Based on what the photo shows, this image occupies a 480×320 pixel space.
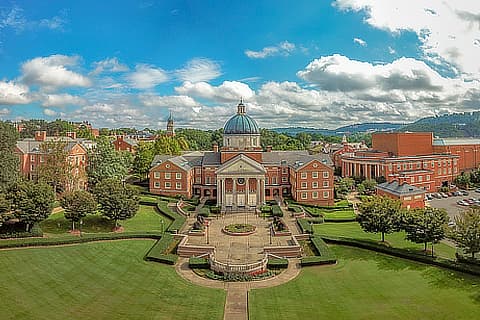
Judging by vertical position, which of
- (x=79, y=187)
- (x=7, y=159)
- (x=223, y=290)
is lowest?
(x=223, y=290)

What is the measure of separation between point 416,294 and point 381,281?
324 cm

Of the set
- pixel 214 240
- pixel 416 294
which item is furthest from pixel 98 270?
pixel 416 294

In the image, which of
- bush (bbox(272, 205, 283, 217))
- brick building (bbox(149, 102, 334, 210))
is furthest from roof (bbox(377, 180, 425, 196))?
bush (bbox(272, 205, 283, 217))

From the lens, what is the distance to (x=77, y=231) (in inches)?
1812

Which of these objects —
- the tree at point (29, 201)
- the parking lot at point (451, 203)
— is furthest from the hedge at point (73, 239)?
the parking lot at point (451, 203)

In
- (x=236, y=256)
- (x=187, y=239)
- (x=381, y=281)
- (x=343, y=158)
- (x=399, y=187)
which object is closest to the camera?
(x=381, y=281)

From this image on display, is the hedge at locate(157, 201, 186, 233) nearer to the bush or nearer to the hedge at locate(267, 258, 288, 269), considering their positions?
the bush

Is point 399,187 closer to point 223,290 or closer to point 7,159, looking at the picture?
point 223,290

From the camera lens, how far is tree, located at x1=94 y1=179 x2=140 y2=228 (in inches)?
1827

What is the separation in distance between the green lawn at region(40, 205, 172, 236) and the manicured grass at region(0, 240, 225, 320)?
25.3 feet

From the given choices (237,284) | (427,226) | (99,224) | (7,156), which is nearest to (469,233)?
(427,226)

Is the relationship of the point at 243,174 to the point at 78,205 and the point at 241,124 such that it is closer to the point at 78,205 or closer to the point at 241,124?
the point at 241,124

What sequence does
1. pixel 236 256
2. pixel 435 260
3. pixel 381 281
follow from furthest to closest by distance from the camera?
pixel 236 256
pixel 435 260
pixel 381 281

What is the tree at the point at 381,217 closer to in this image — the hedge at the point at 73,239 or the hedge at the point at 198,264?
the hedge at the point at 198,264
